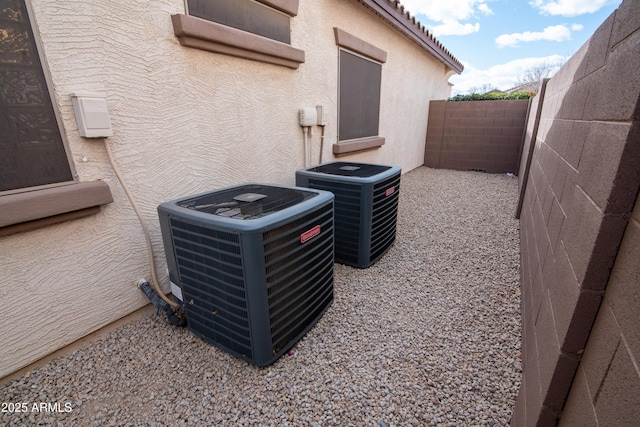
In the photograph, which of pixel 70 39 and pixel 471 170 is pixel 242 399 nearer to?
pixel 70 39

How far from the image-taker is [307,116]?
3.00 metres

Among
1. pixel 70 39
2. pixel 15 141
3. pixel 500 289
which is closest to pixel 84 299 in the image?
pixel 15 141

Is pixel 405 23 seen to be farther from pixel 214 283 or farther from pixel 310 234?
pixel 214 283

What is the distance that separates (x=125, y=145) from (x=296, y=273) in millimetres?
1278

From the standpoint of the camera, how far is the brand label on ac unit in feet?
5.11

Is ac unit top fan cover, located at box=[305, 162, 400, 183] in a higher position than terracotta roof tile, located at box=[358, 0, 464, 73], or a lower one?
lower

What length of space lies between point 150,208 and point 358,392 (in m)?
1.67

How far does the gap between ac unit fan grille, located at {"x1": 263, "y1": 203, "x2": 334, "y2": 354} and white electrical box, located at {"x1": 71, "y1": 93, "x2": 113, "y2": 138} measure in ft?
3.59

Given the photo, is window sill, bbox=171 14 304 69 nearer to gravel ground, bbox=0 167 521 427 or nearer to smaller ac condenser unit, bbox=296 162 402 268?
smaller ac condenser unit, bbox=296 162 402 268

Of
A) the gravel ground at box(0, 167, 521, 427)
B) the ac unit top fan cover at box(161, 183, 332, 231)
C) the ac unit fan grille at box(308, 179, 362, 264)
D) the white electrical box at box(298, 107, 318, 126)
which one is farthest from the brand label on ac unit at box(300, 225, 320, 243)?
the white electrical box at box(298, 107, 318, 126)

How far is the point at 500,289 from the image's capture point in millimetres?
2244

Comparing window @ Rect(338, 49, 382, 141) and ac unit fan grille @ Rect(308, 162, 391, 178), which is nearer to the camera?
ac unit fan grille @ Rect(308, 162, 391, 178)

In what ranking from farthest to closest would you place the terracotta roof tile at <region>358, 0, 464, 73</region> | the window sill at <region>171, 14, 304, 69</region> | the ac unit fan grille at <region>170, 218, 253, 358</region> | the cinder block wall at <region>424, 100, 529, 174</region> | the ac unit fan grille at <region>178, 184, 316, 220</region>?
the cinder block wall at <region>424, 100, 529, 174</region>
the terracotta roof tile at <region>358, 0, 464, 73</region>
the window sill at <region>171, 14, 304, 69</region>
the ac unit fan grille at <region>178, 184, 316, 220</region>
the ac unit fan grille at <region>170, 218, 253, 358</region>

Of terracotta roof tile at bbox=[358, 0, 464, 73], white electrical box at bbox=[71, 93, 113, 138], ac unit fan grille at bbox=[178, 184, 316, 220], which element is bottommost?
ac unit fan grille at bbox=[178, 184, 316, 220]
